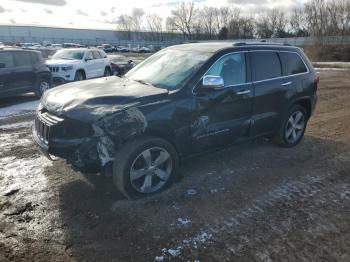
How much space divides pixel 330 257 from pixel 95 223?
94.5 inches

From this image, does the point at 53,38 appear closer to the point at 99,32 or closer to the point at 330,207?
the point at 99,32

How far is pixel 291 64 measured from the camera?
6418mm

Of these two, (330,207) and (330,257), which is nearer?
(330,257)

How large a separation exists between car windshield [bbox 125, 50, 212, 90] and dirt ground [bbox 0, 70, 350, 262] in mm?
1389

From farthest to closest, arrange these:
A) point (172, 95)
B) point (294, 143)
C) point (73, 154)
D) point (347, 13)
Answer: point (347, 13) → point (294, 143) → point (172, 95) → point (73, 154)

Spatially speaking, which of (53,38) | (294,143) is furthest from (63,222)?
(53,38)

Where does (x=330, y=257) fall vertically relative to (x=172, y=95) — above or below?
below

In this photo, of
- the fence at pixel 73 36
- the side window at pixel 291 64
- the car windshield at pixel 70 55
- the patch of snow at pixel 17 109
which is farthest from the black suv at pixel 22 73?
the fence at pixel 73 36

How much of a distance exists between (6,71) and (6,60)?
389mm

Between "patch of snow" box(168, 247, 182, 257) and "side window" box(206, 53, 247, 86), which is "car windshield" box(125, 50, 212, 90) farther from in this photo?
"patch of snow" box(168, 247, 182, 257)

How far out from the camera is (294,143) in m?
6.68

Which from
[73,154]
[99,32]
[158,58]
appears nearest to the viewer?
[73,154]

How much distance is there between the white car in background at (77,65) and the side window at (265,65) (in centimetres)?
1101

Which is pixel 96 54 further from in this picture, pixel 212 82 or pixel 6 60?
pixel 212 82
